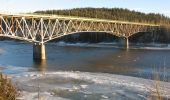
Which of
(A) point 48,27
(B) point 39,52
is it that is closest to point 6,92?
(B) point 39,52

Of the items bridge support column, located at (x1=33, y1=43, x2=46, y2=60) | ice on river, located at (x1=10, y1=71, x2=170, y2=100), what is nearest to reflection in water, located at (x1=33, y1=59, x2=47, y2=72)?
bridge support column, located at (x1=33, y1=43, x2=46, y2=60)

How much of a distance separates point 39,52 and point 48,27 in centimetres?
678

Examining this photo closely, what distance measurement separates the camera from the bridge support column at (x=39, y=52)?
61.7 m

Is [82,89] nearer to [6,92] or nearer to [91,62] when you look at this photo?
[6,92]

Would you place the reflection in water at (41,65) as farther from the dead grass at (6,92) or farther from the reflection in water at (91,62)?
the dead grass at (6,92)

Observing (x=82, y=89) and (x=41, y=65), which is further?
(x=41, y=65)

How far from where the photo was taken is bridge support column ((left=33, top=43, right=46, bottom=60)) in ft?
202

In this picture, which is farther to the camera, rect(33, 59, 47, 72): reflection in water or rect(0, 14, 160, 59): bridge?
rect(0, 14, 160, 59): bridge

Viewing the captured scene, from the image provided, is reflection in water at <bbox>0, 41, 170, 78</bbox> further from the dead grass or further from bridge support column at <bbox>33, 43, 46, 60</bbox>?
the dead grass

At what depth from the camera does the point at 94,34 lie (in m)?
146

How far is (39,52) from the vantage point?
62656 millimetres

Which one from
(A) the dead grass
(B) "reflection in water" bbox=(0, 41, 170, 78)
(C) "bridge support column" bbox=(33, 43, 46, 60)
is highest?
(A) the dead grass

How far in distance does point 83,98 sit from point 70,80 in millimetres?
10035

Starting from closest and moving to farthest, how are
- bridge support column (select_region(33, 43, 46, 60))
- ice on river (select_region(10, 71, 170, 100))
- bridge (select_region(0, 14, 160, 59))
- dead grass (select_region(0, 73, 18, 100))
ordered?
dead grass (select_region(0, 73, 18, 100)) → ice on river (select_region(10, 71, 170, 100)) → bridge (select_region(0, 14, 160, 59)) → bridge support column (select_region(33, 43, 46, 60))
